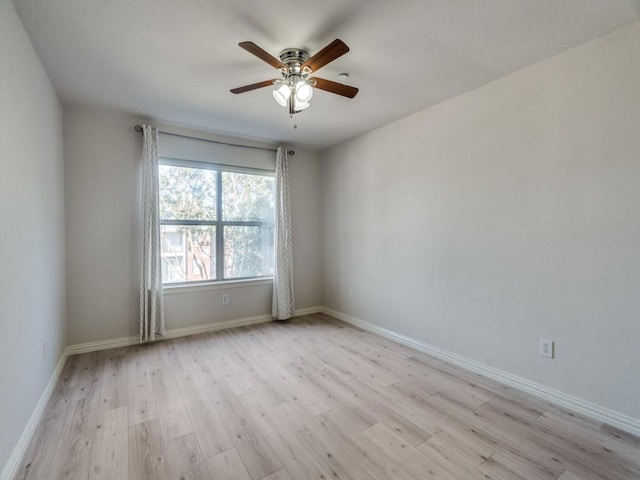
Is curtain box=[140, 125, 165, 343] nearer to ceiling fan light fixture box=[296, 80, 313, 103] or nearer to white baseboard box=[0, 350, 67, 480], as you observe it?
white baseboard box=[0, 350, 67, 480]

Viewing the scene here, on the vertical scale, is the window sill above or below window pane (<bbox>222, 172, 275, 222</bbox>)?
below

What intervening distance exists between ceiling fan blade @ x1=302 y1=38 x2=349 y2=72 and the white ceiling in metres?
0.18

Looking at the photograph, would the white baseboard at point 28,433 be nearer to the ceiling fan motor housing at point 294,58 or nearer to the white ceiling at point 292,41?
the white ceiling at point 292,41

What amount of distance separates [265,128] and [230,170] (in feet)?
2.36

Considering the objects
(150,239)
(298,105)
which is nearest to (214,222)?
(150,239)

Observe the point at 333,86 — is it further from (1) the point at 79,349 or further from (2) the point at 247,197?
(1) the point at 79,349

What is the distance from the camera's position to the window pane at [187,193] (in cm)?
357

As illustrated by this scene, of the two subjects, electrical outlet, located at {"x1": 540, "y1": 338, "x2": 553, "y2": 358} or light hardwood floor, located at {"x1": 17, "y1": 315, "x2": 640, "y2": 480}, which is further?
electrical outlet, located at {"x1": 540, "y1": 338, "x2": 553, "y2": 358}

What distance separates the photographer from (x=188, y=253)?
12.2 feet

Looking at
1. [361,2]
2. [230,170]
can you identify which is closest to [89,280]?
[230,170]

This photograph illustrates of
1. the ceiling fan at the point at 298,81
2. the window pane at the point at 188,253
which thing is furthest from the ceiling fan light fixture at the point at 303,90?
the window pane at the point at 188,253

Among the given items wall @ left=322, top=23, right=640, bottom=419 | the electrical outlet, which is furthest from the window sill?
the electrical outlet

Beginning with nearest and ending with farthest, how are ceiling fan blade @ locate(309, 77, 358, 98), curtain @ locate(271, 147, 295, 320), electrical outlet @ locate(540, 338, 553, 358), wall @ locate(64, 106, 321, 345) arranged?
1. ceiling fan blade @ locate(309, 77, 358, 98)
2. electrical outlet @ locate(540, 338, 553, 358)
3. wall @ locate(64, 106, 321, 345)
4. curtain @ locate(271, 147, 295, 320)

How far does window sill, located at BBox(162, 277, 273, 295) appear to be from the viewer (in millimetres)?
3574
